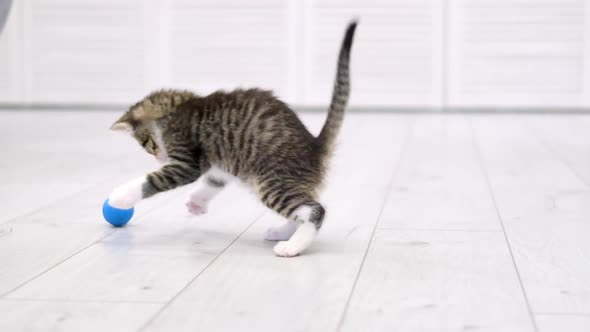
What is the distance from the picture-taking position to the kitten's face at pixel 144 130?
7.73 feet

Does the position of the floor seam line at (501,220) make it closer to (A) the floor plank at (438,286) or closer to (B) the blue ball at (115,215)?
(A) the floor plank at (438,286)

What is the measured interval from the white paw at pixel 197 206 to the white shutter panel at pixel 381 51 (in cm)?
326

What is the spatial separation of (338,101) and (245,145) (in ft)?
0.83

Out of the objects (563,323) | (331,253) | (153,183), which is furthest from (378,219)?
(563,323)

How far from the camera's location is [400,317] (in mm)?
1698

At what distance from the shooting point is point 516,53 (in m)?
5.66

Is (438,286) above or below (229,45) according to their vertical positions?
below

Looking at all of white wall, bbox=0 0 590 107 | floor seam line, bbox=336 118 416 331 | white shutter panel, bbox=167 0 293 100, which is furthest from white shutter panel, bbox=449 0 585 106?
white shutter panel, bbox=167 0 293 100

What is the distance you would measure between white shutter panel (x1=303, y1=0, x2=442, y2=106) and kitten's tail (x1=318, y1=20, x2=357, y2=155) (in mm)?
3374

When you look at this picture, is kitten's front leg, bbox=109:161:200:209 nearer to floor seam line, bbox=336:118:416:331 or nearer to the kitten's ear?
the kitten's ear

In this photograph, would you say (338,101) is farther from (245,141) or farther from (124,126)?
(124,126)

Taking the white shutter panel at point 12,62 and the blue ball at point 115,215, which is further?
the white shutter panel at point 12,62

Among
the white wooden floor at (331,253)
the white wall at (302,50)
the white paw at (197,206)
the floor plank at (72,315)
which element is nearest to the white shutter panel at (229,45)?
the white wall at (302,50)

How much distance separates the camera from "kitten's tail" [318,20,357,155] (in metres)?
2.32
